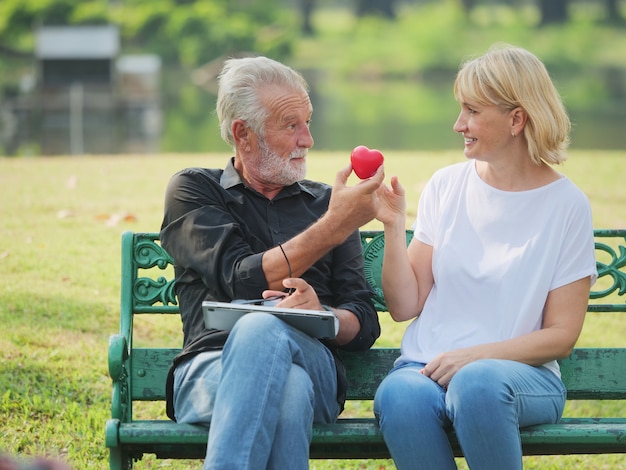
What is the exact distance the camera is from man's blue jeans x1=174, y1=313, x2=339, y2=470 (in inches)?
111

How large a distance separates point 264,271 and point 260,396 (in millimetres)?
460

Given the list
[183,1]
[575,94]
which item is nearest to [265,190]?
[575,94]

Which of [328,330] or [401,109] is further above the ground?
[328,330]

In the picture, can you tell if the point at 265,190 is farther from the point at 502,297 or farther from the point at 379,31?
the point at 379,31

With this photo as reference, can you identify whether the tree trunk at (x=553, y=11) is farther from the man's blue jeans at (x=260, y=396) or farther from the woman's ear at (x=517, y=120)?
the man's blue jeans at (x=260, y=396)

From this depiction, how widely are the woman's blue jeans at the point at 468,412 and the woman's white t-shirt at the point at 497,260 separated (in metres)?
0.18

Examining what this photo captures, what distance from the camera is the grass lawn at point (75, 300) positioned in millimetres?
4219

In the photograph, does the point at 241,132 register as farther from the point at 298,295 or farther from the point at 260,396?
the point at 260,396

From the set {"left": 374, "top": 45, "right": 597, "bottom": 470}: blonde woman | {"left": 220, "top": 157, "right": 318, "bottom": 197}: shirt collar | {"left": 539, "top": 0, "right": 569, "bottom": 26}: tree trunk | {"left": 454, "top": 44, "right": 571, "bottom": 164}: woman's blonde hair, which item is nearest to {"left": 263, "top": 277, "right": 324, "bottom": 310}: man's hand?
{"left": 374, "top": 45, "right": 597, "bottom": 470}: blonde woman

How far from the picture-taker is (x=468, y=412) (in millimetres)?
2945

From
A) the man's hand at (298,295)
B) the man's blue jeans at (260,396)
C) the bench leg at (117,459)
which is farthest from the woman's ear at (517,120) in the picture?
the bench leg at (117,459)

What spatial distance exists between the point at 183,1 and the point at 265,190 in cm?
5010

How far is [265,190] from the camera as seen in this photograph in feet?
11.5

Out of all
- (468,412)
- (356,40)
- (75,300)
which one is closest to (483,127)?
(468,412)
